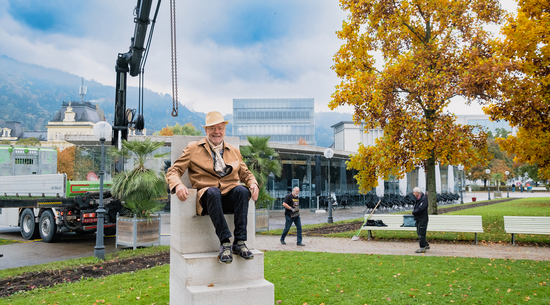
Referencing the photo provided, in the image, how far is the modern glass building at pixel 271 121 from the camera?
10562cm

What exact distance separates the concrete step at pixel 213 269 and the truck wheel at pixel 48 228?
9.98m

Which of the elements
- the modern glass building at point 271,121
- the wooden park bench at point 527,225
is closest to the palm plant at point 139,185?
the wooden park bench at point 527,225

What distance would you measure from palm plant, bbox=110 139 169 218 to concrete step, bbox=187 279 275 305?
727 cm

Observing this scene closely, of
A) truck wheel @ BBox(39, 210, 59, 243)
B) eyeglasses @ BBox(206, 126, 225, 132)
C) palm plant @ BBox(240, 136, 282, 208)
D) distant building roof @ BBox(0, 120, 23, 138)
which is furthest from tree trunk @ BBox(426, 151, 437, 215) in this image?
distant building roof @ BBox(0, 120, 23, 138)

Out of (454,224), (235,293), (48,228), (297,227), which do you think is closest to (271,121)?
(48,228)

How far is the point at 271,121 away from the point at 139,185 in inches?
3771

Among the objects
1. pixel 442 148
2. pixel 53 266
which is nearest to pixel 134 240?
pixel 53 266

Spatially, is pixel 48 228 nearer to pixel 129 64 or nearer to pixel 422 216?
pixel 129 64

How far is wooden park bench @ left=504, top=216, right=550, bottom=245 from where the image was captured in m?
11.1

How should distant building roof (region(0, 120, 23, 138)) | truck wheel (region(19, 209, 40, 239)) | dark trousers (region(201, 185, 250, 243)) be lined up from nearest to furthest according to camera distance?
dark trousers (region(201, 185, 250, 243)) → truck wheel (region(19, 209, 40, 239)) → distant building roof (region(0, 120, 23, 138))

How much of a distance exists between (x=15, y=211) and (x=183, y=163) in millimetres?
13399

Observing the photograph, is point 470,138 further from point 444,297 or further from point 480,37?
point 444,297

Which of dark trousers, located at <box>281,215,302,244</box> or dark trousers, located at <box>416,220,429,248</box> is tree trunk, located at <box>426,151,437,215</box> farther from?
dark trousers, located at <box>281,215,302,244</box>

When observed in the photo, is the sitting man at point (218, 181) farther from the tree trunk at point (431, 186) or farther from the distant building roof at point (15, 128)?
Result: the distant building roof at point (15, 128)
